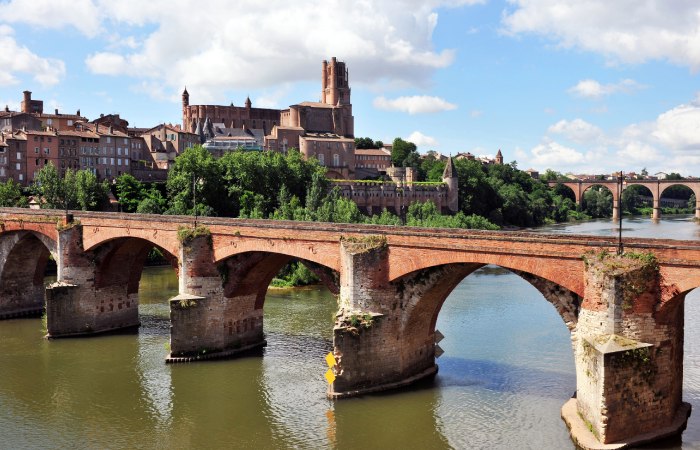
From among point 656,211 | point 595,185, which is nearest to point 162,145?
point 595,185

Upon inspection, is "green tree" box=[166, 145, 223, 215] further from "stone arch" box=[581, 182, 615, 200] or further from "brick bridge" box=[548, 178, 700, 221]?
"stone arch" box=[581, 182, 615, 200]

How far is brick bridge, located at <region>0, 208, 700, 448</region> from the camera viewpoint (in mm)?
18188

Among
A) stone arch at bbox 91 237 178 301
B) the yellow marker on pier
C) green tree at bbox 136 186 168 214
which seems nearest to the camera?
the yellow marker on pier

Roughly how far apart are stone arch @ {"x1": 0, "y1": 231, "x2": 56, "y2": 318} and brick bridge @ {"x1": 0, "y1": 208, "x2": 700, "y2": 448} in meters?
0.16

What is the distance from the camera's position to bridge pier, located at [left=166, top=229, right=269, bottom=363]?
28.5 meters

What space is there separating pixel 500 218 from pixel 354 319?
253 ft

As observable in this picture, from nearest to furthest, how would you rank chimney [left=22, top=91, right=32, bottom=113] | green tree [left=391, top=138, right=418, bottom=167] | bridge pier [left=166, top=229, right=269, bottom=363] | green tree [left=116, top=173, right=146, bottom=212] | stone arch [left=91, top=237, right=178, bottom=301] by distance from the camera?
bridge pier [left=166, top=229, right=269, bottom=363], stone arch [left=91, top=237, right=178, bottom=301], green tree [left=116, top=173, right=146, bottom=212], chimney [left=22, top=91, right=32, bottom=113], green tree [left=391, top=138, right=418, bottom=167]

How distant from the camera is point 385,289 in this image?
→ 77.5 feet

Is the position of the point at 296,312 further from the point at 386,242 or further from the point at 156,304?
the point at 386,242

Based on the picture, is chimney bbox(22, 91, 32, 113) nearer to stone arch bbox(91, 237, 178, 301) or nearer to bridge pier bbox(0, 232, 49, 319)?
bridge pier bbox(0, 232, 49, 319)

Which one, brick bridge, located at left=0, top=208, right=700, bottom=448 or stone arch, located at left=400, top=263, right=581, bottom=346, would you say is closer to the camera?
brick bridge, located at left=0, top=208, right=700, bottom=448

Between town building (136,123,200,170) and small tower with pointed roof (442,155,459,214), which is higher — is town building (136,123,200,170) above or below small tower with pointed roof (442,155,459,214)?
above

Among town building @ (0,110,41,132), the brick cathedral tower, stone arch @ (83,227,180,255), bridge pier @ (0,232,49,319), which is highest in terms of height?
the brick cathedral tower

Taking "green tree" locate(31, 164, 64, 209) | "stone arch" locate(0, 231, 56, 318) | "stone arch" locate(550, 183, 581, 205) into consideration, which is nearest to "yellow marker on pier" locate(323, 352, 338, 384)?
"stone arch" locate(0, 231, 56, 318)
